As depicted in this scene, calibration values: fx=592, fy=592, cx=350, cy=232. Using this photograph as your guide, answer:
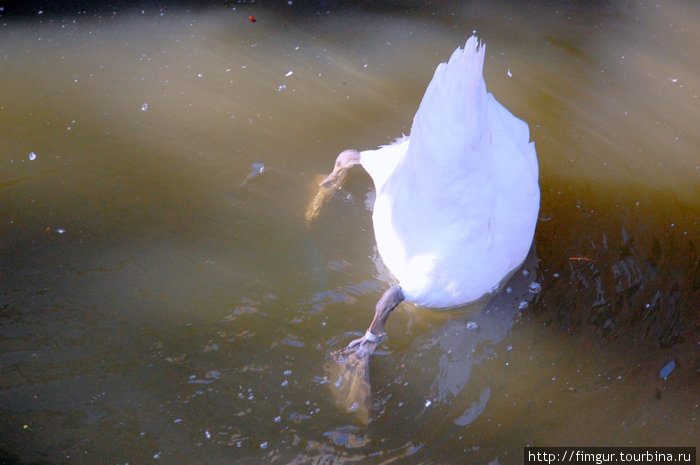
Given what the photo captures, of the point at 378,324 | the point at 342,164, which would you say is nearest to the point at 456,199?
the point at 378,324

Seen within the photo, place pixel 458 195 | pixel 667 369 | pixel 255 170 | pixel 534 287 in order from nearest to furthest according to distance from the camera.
Answer: 1. pixel 458 195
2. pixel 667 369
3. pixel 534 287
4. pixel 255 170

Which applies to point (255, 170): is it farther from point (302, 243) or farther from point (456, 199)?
point (456, 199)

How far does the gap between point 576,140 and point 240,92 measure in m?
1.85

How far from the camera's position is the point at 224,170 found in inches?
116

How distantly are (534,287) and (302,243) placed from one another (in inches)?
41.1

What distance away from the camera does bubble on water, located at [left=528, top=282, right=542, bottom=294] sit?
2574 mm

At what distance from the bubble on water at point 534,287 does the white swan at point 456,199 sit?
0.25 m

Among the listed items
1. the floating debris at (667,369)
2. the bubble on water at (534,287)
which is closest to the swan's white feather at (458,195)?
the bubble on water at (534,287)

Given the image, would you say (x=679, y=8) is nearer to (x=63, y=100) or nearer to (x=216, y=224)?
(x=216, y=224)

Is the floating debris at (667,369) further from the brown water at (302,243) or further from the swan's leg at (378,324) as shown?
the swan's leg at (378,324)

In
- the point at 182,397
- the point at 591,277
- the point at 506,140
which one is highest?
the point at 506,140

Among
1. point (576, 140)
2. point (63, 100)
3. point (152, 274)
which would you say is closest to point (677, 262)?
point (576, 140)

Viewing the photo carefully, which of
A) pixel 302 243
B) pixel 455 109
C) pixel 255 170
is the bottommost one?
pixel 302 243

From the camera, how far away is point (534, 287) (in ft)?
8.49
